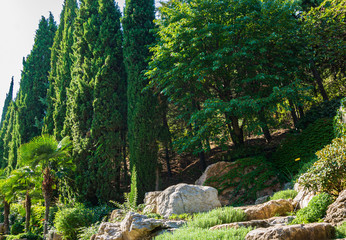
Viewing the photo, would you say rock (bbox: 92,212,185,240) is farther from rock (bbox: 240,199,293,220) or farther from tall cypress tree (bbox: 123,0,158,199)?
tall cypress tree (bbox: 123,0,158,199)

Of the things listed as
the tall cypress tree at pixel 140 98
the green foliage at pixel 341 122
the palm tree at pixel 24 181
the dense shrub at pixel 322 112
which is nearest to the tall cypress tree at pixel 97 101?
the tall cypress tree at pixel 140 98

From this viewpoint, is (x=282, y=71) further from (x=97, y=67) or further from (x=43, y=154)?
(x=43, y=154)

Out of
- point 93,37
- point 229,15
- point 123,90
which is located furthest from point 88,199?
point 229,15

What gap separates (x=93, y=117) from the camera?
12141mm

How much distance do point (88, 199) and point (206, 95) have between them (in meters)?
6.80

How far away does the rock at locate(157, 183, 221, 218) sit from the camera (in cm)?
600

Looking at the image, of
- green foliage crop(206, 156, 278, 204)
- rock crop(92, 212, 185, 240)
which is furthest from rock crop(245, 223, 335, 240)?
green foliage crop(206, 156, 278, 204)

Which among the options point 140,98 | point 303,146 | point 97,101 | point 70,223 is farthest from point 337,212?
point 97,101

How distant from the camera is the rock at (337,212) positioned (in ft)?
12.5

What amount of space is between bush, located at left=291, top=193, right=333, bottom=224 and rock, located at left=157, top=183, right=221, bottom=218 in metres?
2.08

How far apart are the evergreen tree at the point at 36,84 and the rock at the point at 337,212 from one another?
59.2 ft

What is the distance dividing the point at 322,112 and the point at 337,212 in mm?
6980

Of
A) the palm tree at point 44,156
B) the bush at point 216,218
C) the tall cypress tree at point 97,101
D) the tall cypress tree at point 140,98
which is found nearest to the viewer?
the bush at point 216,218

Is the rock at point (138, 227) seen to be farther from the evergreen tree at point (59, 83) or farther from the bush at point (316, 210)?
the evergreen tree at point (59, 83)
